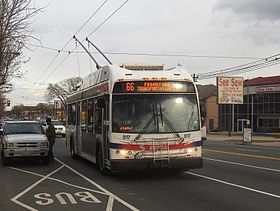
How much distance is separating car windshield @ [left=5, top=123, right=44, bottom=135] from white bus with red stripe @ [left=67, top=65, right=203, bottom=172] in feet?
17.3

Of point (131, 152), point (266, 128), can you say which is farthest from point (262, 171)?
point (266, 128)

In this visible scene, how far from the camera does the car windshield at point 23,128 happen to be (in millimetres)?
17875

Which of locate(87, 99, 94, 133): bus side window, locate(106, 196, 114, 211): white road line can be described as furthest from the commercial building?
locate(106, 196, 114, 211): white road line

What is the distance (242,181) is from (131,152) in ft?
9.47

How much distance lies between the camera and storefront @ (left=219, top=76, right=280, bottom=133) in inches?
2670

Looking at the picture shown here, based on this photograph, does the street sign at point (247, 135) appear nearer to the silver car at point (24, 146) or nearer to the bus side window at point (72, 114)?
the bus side window at point (72, 114)

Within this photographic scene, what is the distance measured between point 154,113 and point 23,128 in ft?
23.8

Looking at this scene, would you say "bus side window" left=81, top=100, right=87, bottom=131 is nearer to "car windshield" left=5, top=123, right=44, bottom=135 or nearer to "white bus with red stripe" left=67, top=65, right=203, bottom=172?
"car windshield" left=5, top=123, right=44, bottom=135

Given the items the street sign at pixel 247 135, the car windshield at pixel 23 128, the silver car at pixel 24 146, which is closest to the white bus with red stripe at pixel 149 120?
the silver car at pixel 24 146

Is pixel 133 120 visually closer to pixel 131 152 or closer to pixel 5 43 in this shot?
pixel 131 152

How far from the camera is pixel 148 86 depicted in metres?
12.8

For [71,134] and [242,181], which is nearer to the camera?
[242,181]

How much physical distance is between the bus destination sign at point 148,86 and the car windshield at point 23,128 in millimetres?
6396

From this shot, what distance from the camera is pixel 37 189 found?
11.2 meters
